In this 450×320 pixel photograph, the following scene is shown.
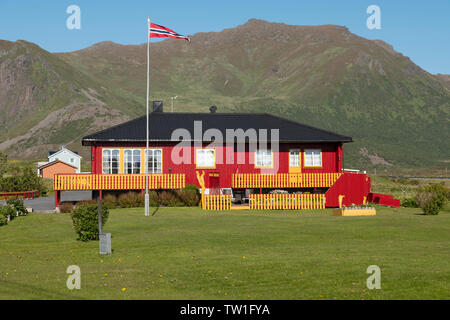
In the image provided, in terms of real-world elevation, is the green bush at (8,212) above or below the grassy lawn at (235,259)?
Result: above

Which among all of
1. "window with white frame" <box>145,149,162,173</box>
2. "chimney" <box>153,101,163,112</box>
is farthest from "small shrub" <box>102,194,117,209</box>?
"chimney" <box>153,101,163,112</box>

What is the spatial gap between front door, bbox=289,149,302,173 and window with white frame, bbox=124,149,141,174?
11.2 meters

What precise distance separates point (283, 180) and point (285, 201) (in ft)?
16.2

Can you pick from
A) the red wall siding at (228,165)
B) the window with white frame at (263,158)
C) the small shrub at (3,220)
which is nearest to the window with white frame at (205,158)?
the red wall siding at (228,165)

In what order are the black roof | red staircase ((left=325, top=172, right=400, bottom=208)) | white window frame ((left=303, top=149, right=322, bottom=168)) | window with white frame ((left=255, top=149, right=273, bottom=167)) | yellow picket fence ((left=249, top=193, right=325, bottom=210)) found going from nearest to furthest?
yellow picket fence ((left=249, top=193, right=325, bottom=210))
red staircase ((left=325, top=172, right=400, bottom=208))
the black roof
window with white frame ((left=255, top=149, right=273, bottom=167))
white window frame ((left=303, top=149, right=322, bottom=168))

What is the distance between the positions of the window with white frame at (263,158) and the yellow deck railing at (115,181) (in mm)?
6202

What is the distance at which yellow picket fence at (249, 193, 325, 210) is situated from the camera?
33062 mm

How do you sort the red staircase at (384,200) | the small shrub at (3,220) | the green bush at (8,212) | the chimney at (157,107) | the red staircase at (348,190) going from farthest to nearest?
the chimney at (157,107) < the red staircase at (384,200) < the red staircase at (348,190) < the green bush at (8,212) < the small shrub at (3,220)

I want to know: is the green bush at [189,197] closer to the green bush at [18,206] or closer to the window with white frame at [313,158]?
the window with white frame at [313,158]

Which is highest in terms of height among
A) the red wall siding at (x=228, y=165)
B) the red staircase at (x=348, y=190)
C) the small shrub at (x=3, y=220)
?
the red wall siding at (x=228, y=165)

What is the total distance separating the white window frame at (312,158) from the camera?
40.7m

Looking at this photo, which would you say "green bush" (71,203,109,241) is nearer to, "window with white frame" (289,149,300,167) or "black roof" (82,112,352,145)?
"black roof" (82,112,352,145)
